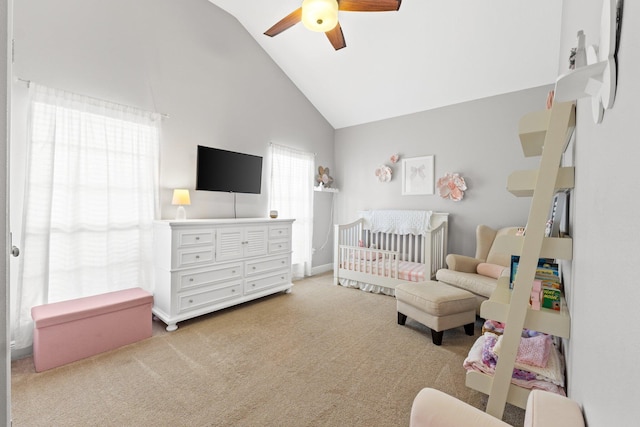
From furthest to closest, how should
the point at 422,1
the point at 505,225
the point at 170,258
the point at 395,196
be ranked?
the point at 395,196 → the point at 505,225 → the point at 422,1 → the point at 170,258

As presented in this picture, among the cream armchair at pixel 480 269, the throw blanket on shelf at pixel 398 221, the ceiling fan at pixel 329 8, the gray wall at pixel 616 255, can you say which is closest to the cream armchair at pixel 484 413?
the gray wall at pixel 616 255

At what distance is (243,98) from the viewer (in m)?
3.62

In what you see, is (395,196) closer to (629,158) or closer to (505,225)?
(505,225)

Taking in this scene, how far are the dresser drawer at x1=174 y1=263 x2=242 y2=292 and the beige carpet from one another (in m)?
0.39

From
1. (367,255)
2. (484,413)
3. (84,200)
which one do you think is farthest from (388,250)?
(84,200)

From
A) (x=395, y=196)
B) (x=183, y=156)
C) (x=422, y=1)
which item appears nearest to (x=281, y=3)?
(x=422, y=1)

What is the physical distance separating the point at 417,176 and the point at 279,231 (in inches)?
87.5

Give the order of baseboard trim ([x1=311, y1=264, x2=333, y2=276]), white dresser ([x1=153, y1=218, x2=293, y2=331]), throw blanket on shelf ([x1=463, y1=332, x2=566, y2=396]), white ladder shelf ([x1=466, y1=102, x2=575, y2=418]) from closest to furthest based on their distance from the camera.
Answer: white ladder shelf ([x1=466, y1=102, x2=575, y2=418]), throw blanket on shelf ([x1=463, y1=332, x2=566, y2=396]), white dresser ([x1=153, y1=218, x2=293, y2=331]), baseboard trim ([x1=311, y1=264, x2=333, y2=276])

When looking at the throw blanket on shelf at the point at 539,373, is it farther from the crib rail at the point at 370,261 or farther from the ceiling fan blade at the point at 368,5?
the ceiling fan blade at the point at 368,5

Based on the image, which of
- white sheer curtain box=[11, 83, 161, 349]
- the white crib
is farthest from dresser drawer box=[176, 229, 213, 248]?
the white crib

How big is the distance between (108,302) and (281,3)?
3499 millimetres

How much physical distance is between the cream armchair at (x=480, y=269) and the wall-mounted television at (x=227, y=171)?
2.52m

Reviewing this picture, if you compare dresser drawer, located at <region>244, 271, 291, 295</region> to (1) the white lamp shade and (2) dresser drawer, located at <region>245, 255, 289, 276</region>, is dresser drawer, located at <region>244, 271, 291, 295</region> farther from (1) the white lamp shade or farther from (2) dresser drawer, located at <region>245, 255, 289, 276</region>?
(1) the white lamp shade

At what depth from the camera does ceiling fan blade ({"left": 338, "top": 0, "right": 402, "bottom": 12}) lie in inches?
78.7
